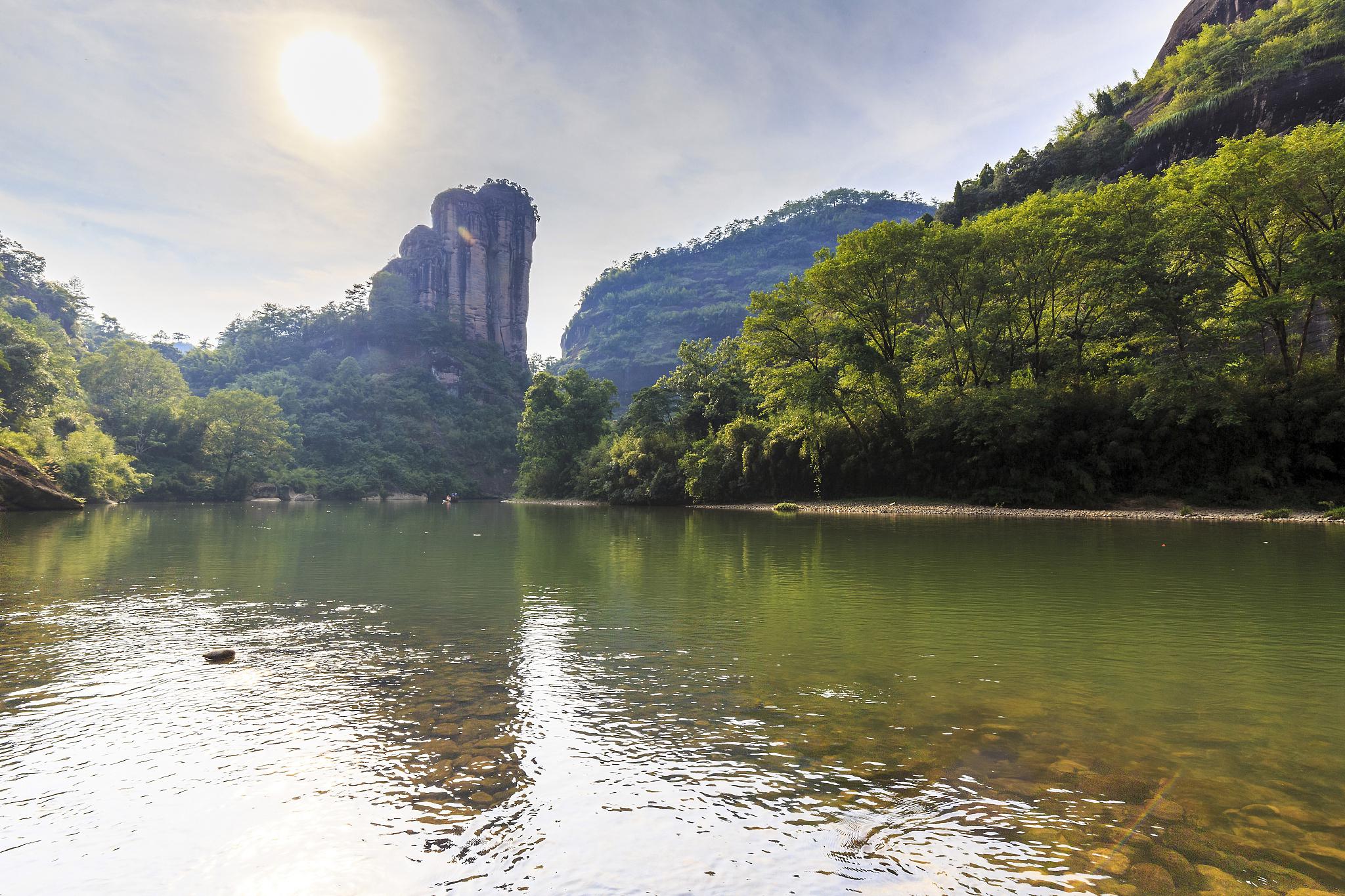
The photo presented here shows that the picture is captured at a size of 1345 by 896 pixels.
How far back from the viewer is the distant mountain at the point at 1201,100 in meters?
46.9

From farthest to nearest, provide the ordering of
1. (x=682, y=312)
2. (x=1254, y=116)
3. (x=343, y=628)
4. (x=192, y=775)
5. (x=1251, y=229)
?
(x=682, y=312)
(x=1254, y=116)
(x=1251, y=229)
(x=343, y=628)
(x=192, y=775)

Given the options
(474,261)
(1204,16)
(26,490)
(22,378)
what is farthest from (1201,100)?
(474,261)

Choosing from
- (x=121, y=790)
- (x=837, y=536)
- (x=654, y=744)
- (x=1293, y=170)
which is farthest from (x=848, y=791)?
(x=1293, y=170)

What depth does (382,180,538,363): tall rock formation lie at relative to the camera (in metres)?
132

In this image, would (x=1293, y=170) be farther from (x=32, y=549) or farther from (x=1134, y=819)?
(x=32, y=549)

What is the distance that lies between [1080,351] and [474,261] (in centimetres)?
12099

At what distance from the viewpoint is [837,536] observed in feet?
72.8

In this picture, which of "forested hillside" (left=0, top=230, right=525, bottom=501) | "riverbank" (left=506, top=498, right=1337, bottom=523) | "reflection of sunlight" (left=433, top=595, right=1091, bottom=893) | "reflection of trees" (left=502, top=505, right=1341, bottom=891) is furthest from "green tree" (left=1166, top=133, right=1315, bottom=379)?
"forested hillside" (left=0, top=230, right=525, bottom=501)

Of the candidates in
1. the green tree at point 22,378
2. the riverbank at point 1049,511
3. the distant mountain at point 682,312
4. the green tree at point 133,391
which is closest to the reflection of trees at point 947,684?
the riverbank at point 1049,511

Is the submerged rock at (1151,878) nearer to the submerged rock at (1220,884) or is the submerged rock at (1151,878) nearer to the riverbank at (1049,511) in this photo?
the submerged rock at (1220,884)

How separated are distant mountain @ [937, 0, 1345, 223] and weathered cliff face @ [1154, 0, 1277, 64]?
10 cm

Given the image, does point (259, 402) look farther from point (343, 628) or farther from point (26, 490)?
point (343, 628)

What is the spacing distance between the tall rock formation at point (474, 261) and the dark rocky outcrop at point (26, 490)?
313ft

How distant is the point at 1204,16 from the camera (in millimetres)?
67438
